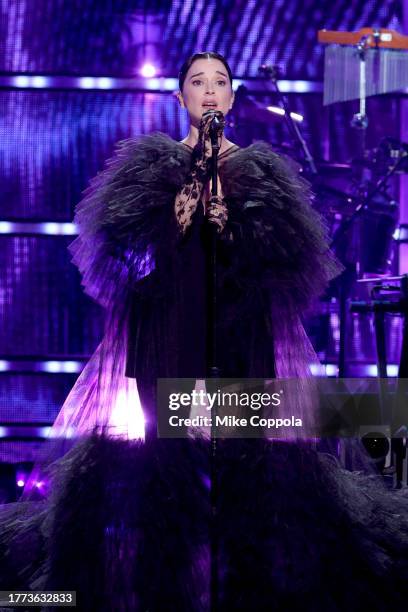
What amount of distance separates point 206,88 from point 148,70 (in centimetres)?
238

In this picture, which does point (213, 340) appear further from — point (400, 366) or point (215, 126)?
point (400, 366)

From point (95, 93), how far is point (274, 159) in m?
2.63

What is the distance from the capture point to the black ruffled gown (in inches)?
90.7

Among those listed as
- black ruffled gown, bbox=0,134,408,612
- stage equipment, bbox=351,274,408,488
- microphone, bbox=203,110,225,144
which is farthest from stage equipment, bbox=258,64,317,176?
microphone, bbox=203,110,225,144

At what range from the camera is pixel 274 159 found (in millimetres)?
2654

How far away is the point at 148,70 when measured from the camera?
16.4 feet

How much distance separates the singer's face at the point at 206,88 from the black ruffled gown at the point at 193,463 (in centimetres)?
19

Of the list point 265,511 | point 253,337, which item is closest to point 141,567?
point 265,511

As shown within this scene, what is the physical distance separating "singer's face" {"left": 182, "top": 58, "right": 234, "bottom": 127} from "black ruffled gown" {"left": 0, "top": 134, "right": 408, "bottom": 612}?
0.19m

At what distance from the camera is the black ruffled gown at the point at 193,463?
2.30 m

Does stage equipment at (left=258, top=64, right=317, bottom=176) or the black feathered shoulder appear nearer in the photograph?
the black feathered shoulder

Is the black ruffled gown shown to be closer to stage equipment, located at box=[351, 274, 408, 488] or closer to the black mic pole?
the black mic pole

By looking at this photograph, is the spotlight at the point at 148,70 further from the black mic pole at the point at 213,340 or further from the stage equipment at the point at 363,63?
the black mic pole at the point at 213,340

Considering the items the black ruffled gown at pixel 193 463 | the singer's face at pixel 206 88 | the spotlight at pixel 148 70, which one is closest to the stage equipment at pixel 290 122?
the spotlight at pixel 148 70
